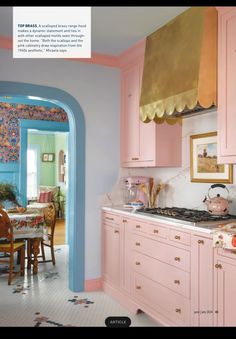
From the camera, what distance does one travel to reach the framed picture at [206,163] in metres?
2.34

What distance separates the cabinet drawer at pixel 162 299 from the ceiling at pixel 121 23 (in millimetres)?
1932

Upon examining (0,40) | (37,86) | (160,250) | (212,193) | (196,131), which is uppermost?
(0,40)

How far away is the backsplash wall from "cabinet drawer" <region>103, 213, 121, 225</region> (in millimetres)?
484

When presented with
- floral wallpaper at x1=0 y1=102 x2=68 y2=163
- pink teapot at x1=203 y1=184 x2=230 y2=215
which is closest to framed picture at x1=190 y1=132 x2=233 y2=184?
pink teapot at x1=203 y1=184 x2=230 y2=215

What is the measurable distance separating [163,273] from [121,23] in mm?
1917

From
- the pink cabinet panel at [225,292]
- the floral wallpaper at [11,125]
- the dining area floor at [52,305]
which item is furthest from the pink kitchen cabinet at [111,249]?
the floral wallpaper at [11,125]

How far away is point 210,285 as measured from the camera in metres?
1.82

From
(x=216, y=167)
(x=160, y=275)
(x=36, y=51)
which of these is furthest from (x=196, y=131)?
(x=36, y=51)

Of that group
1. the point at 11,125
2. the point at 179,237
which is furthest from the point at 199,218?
the point at 11,125

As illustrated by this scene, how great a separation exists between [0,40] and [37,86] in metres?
0.48

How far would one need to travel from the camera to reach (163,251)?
7.34 feet

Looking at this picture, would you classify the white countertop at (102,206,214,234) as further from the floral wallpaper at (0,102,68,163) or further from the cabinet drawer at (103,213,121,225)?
the floral wallpaper at (0,102,68,163)
